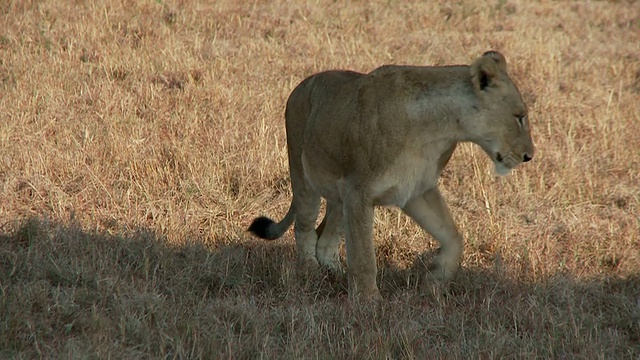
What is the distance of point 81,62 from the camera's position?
927 centimetres

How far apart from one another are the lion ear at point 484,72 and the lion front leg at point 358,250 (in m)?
0.87

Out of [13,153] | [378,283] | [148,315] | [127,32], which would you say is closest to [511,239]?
[378,283]

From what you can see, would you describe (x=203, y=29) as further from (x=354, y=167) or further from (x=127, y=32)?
(x=354, y=167)

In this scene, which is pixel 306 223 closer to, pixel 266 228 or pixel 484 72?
pixel 266 228

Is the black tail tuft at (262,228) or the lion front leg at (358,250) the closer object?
the lion front leg at (358,250)

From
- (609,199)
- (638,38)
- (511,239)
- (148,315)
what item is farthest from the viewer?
(638,38)

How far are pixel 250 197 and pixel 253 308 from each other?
2157 mm

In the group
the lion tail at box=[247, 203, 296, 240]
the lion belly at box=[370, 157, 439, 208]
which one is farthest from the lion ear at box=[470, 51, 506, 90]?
the lion tail at box=[247, 203, 296, 240]

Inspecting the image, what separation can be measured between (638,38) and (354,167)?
28.5ft

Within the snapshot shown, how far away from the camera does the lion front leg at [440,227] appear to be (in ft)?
17.7

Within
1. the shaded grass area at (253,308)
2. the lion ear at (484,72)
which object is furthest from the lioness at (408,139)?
the shaded grass area at (253,308)

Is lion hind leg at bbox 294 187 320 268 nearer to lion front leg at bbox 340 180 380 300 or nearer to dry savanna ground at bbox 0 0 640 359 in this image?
dry savanna ground at bbox 0 0 640 359

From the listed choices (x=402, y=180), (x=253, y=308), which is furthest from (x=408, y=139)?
(x=253, y=308)

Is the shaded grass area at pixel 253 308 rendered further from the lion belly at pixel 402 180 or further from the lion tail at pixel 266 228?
the lion belly at pixel 402 180
